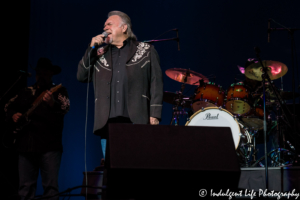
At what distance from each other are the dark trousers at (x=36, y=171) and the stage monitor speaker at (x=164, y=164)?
2.03m

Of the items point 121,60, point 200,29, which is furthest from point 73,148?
point 200,29

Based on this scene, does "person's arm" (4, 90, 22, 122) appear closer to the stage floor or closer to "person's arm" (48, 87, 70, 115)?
"person's arm" (48, 87, 70, 115)

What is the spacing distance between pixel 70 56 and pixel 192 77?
85.2 inches

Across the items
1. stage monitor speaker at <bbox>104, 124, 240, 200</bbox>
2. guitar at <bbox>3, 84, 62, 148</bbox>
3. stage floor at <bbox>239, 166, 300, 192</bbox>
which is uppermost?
guitar at <bbox>3, 84, 62, 148</bbox>

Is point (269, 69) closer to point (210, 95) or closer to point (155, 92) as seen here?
point (210, 95)

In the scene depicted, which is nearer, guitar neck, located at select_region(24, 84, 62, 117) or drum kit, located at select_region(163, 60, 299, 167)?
guitar neck, located at select_region(24, 84, 62, 117)

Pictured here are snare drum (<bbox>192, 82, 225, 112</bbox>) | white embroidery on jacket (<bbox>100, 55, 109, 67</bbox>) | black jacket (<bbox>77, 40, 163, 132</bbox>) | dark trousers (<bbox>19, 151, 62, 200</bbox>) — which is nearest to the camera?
black jacket (<bbox>77, 40, 163, 132</bbox>)

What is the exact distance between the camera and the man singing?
271 cm

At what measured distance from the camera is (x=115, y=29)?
9.73 ft

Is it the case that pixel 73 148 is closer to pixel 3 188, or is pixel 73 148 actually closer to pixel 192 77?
pixel 3 188

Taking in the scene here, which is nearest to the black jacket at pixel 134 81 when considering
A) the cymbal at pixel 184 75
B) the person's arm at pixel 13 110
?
the person's arm at pixel 13 110

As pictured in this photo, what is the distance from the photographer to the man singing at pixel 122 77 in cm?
271

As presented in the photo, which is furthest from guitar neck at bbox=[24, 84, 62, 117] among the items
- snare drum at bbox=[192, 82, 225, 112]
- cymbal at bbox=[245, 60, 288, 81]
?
cymbal at bbox=[245, 60, 288, 81]

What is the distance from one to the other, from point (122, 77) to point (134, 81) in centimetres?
11
